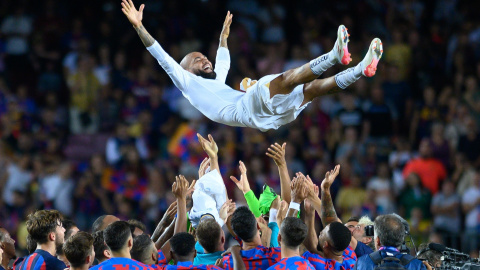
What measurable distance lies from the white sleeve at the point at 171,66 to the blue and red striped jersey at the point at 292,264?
2.69m

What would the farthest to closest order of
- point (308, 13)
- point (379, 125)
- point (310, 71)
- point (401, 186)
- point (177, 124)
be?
point (308, 13), point (177, 124), point (379, 125), point (401, 186), point (310, 71)

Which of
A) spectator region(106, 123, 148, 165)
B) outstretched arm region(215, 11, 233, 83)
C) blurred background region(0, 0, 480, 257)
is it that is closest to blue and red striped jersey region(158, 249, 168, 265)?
outstretched arm region(215, 11, 233, 83)

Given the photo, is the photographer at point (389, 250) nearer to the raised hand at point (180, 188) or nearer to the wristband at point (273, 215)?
the wristband at point (273, 215)

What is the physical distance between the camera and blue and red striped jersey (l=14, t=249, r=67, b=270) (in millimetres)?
5824

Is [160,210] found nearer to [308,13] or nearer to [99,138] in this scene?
[99,138]

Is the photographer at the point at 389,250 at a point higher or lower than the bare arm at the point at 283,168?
lower

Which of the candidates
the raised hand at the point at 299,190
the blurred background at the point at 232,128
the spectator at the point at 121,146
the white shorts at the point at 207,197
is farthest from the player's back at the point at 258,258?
the spectator at the point at 121,146

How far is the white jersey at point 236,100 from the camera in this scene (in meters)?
7.16

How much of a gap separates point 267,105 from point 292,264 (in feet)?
6.52

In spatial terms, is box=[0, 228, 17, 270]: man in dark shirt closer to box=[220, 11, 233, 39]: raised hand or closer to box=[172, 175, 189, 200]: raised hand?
box=[172, 175, 189, 200]: raised hand

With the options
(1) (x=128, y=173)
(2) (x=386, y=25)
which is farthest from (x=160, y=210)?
(2) (x=386, y=25)

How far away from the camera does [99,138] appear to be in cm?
1307

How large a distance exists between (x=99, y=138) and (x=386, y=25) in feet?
16.2

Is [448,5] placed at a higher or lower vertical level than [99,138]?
higher
